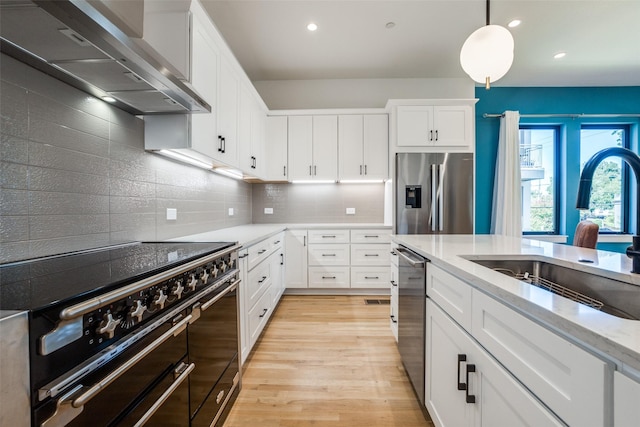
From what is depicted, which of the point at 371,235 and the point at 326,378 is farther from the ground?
the point at 371,235

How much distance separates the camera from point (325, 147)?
11.8 ft

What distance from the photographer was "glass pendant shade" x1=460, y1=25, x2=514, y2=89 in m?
1.58

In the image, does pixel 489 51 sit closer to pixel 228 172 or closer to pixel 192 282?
pixel 192 282

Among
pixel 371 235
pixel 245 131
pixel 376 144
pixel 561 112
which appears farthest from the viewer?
pixel 561 112

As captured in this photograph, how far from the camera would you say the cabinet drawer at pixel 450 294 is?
1.00m

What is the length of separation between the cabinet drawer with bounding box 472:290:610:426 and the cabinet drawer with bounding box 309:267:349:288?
2.58 meters

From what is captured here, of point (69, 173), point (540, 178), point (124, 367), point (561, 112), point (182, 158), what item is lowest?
point (124, 367)

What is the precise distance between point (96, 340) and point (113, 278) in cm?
17

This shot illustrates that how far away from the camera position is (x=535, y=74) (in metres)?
3.66

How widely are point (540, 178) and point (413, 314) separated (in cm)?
405

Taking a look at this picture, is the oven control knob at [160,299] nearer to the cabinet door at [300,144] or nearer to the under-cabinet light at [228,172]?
the under-cabinet light at [228,172]

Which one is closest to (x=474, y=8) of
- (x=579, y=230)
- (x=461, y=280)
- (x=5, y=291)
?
(x=579, y=230)

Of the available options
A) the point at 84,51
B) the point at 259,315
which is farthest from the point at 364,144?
the point at 84,51

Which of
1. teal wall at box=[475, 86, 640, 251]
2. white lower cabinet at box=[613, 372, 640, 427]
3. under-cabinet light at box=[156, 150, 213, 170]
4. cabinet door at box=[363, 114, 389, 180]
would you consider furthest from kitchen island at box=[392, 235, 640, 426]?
teal wall at box=[475, 86, 640, 251]
